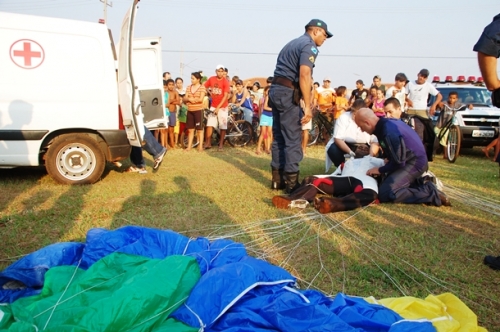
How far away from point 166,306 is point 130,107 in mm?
3803

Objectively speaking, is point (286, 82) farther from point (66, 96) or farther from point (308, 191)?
point (66, 96)

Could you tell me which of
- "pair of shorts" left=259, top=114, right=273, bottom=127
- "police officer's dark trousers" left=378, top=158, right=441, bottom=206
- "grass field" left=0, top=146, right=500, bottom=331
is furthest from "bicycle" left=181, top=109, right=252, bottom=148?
"police officer's dark trousers" left=378, top=158, right=441, bottom=206

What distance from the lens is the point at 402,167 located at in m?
4.76

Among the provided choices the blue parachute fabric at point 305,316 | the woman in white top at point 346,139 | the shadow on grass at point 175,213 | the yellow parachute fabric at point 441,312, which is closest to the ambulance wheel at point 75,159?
the shadow on grass at point 175,213

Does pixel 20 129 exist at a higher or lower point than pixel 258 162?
higher

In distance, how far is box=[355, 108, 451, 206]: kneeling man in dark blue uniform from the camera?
4668 mm

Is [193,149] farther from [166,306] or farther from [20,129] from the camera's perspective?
[166,306]

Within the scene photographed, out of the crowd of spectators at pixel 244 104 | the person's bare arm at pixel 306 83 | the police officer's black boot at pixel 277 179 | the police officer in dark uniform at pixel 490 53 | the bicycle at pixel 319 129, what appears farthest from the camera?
the bicycle at pixel 319 129

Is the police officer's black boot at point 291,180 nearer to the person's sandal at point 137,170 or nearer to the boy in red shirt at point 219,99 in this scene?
the person's sandal at point 137,170

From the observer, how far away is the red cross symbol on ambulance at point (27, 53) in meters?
5.27

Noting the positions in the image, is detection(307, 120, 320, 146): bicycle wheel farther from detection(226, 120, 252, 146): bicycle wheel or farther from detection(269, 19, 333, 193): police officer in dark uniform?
detection(269, 19, 333, 193): police officer in dark uniform

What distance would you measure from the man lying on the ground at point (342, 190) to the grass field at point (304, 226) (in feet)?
0.40

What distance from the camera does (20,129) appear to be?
5398 mm

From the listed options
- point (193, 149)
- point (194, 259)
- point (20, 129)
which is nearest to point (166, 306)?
point (194, 259)
